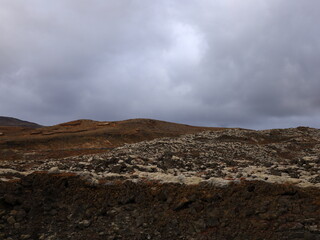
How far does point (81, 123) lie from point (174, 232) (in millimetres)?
45536

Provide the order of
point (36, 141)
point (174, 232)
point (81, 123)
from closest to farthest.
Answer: point (174, 232), point (36, 141), point (81, 123)

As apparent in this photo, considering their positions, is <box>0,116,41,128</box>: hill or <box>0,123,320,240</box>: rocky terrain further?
<box>0,116,41,128</box>: hill

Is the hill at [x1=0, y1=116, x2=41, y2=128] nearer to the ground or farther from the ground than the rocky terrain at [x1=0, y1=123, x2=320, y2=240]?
farther from the ground

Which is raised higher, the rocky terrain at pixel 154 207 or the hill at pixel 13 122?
the hill at pixel 13 122

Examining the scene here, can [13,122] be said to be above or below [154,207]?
above

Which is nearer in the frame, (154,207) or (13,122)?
(154,207)

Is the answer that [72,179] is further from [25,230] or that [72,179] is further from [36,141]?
[36,141]

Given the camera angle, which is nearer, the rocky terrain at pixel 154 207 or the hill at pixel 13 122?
the rocky terrain at pixel 154 207

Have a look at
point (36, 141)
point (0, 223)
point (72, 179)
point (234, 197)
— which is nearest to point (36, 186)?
point (72, 179)

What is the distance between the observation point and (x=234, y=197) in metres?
6.12

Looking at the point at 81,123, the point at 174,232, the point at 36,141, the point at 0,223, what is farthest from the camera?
the point at 81,123

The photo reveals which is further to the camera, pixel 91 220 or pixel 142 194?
pixel 142 194

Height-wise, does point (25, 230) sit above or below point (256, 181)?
below

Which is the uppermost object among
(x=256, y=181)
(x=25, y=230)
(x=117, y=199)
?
(x=256, y=181)
